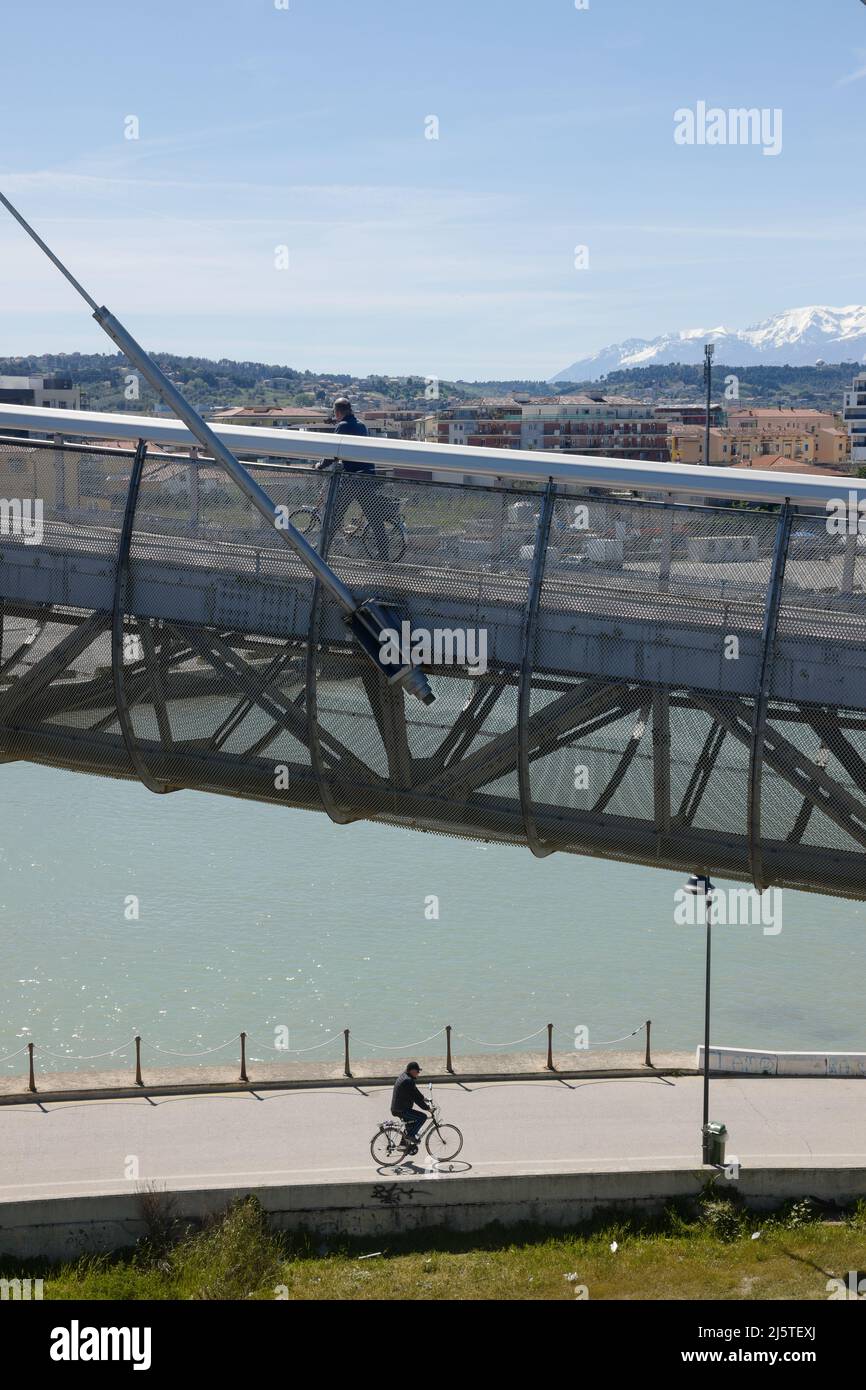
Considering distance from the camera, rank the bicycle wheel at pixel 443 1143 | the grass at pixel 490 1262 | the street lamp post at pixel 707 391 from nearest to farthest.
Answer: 1. the grass at pixel 490 1262
2. the bicycle wheel at pixel 443 1143
3. the street lamp post at pixel 707 391

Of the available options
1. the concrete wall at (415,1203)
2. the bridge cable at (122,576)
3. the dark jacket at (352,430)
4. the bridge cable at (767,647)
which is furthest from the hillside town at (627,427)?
the bridge cable at (767,647)

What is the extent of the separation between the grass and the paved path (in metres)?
0.49

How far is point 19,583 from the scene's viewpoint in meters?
8.80

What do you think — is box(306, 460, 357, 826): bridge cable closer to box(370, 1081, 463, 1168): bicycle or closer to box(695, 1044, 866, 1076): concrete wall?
box(370, 1081, 463, 1168): bicycle

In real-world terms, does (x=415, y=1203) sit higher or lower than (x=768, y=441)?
lower

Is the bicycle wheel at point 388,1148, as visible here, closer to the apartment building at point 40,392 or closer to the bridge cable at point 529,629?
the bridge cable at point 529,629

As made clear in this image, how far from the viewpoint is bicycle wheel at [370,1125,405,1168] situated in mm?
12969

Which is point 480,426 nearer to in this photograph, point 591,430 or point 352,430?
point 591,430

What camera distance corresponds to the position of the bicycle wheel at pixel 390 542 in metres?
8.21

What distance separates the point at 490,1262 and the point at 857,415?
12088 cm

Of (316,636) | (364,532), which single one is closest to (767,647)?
(364,532)

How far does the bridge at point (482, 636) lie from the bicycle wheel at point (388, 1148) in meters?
5.30

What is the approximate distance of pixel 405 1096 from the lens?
12797 millimetres
